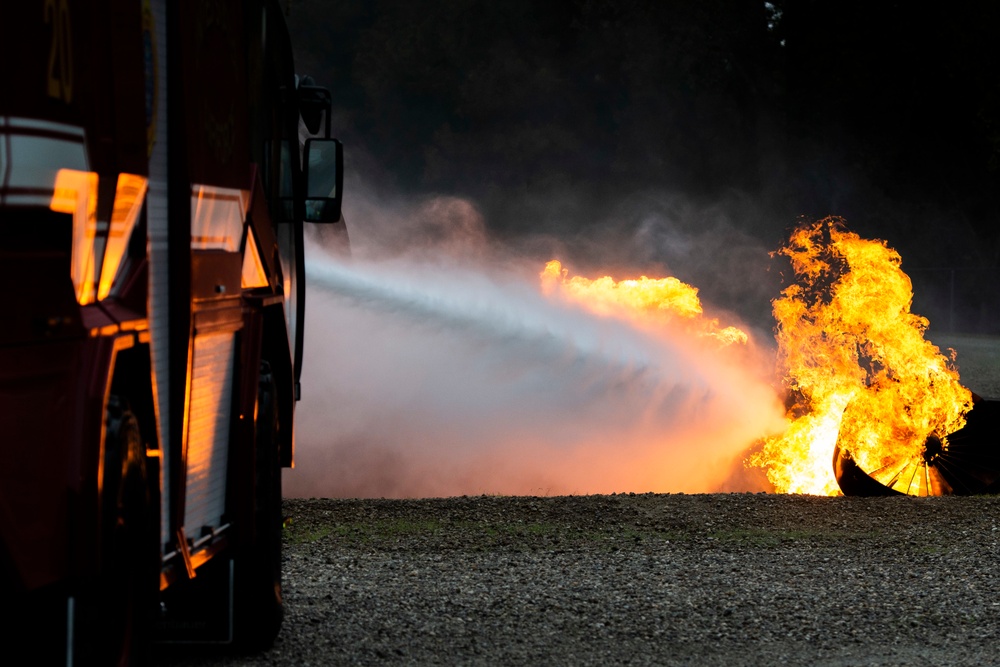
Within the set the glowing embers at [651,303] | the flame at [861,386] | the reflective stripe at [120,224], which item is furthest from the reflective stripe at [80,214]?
the glowing embers at [651,303]

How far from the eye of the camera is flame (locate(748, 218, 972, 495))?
42.8ft

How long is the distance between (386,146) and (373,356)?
36270 millimetres

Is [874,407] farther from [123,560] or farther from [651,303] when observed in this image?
[123,560]

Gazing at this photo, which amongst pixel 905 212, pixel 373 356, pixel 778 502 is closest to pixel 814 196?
pixel 905 212

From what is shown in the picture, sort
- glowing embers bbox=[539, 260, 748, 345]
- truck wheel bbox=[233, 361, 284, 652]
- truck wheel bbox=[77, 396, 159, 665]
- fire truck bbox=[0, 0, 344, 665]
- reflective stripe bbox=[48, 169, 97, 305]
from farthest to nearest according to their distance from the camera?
1. glowing embers bbox=[539, 260, 748, 345]
2. truck wheel bbox=[233, 361, 284, 652]
3. truck wheel bbox=[77, 396, 159, 665]
4. reflective stripe bbox=[48, 169, 97, 305]
5. fire truck bbox=[0, 0, 344, 665]

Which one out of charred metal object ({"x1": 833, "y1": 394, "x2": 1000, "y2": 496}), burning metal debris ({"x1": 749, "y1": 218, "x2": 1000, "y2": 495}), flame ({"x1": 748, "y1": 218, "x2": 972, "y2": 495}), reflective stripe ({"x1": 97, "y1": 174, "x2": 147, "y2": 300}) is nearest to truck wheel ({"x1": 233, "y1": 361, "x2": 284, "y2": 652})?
reflective stripe ({"x1": 97, "y1": 174, "x2": 147, "y2": 300})

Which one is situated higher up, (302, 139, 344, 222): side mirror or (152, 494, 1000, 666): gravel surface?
(302, 139, 344, 222): side mirror

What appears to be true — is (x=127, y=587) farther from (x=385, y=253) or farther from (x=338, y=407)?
(x=385, y=253)

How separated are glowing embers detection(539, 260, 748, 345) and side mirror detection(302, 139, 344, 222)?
13.0 metres

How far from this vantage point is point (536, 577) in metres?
8.92

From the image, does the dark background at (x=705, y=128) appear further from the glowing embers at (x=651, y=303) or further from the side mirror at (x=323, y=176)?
the side mirror at (x=323, y=176)

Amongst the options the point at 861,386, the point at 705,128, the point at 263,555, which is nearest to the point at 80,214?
the point at 263,555

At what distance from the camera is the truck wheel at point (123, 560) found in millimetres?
3936

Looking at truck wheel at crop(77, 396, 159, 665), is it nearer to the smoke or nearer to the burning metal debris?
the burning metal debris
